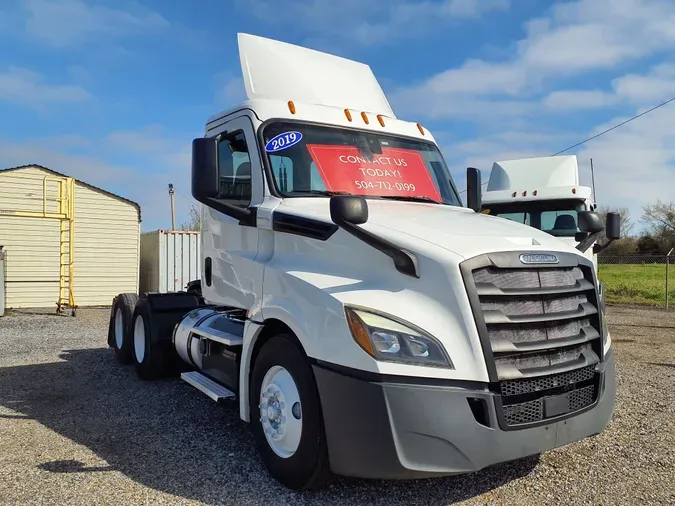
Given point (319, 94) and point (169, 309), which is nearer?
point (319, 94)

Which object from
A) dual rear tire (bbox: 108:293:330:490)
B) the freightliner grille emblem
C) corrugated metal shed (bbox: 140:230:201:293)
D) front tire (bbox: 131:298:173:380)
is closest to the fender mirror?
the freightliner grille emblem

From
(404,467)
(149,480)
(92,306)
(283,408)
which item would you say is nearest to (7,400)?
(149,480)

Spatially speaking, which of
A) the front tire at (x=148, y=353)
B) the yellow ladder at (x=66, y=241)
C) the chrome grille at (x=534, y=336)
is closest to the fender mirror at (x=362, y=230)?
the chrome grille at (x=534, y=336)

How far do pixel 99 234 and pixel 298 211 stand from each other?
1762 cm

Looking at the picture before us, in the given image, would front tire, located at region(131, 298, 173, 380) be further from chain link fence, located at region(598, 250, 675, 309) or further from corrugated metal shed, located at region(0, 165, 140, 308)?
chain link fence, located at region(598, 250, 675, 309)

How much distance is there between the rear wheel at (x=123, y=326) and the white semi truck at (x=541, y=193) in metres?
7.13

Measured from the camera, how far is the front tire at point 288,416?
3.49m

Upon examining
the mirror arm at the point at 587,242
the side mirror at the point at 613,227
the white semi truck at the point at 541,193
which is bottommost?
the mirror arm at the point at 587,242

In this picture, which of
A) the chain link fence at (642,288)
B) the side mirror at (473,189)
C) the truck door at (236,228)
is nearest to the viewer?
the truck door at (236,228)

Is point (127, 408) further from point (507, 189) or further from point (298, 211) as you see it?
point (507, 189)

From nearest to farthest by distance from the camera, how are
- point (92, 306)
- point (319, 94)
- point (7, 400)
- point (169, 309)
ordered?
point (319, 94) < point (7, 400) < point (169, 309) < point (92, 306)

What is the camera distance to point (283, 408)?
3.79 metres

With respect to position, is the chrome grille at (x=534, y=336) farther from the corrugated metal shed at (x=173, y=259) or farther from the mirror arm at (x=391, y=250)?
the corrugated metal shed at (x=173, y=259)

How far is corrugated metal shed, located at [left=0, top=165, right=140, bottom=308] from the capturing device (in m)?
18.4
